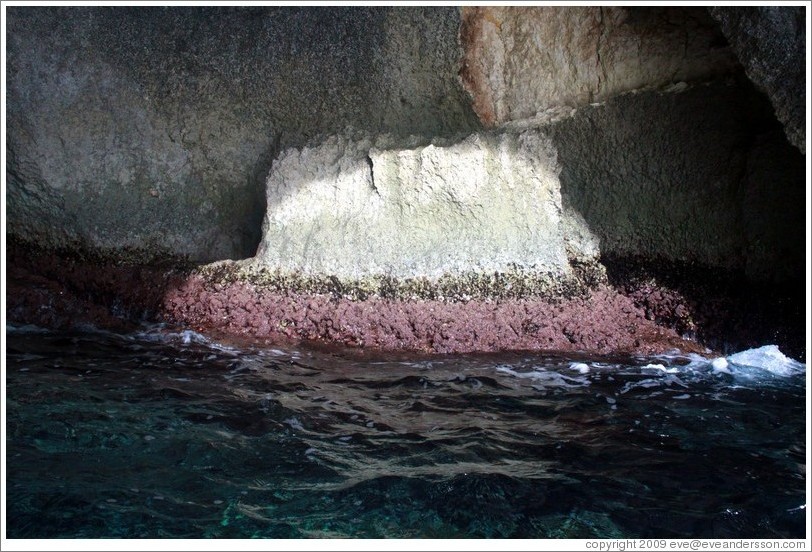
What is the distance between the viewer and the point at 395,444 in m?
4.26

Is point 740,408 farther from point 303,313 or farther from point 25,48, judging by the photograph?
point 25,48

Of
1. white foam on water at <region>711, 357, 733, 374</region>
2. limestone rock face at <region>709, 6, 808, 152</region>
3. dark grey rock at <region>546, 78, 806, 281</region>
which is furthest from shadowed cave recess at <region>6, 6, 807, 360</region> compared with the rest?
limestone rock face at <region>709, 6, 808, 152</region>

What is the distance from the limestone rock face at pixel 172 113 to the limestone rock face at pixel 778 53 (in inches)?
95.3

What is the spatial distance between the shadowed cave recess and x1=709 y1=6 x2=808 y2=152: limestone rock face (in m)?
1.12

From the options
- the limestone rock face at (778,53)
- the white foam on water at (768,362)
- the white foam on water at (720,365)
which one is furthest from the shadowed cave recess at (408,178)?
the limestone rock face at (778,53)

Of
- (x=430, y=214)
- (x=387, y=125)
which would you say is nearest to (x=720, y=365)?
(x=430, y=214)

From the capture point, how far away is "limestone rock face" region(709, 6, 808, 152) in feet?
16.7

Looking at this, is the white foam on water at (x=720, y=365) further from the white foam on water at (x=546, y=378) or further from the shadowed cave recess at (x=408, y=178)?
the white foam on water at (x=546, y=378)

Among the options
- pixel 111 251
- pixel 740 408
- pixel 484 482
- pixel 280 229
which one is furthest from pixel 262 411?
pixel 111 251

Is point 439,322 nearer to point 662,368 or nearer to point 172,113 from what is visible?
point 662,368

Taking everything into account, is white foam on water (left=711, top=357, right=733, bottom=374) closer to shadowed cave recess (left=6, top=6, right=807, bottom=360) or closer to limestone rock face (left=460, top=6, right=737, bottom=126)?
shadowed cave recess (left=6, top=6, right=807, bottom=360)

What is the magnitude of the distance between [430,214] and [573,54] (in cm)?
192

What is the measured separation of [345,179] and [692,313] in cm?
306

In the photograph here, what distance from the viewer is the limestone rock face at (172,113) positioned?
23.6 feet
